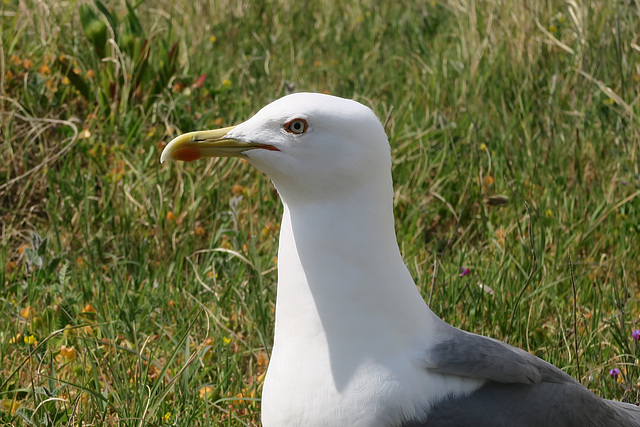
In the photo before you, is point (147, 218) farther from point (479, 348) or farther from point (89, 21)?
point (479, 348)

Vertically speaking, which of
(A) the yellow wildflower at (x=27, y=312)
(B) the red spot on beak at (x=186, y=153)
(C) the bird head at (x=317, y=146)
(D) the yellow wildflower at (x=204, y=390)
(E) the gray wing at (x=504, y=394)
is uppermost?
(C) the bird head at (x=317, y=146)

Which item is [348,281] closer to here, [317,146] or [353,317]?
[353,317]

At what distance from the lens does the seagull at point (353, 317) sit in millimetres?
2084

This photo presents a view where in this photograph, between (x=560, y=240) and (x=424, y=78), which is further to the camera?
(x=424, y=78)

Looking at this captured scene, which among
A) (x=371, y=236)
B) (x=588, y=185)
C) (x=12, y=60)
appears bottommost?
(x=588, y=185)

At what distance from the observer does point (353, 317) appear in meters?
2.14

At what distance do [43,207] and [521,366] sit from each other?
2596 millimetres

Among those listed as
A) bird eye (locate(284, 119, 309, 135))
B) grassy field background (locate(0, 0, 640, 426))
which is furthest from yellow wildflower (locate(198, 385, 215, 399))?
Answer: bird eye (locate(284, 119, 309, 135))

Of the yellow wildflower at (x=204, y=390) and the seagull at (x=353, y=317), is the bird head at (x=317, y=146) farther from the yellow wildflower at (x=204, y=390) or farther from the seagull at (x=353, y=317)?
the yellow wildflower at (x=204, y=390)

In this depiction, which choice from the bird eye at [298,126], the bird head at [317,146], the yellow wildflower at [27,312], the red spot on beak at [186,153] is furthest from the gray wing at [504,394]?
the yellow wildflower at [27,312]

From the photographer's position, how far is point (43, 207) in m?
4.08

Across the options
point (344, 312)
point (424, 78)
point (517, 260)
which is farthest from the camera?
point (424, 78)

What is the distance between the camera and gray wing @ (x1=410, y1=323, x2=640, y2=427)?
2090 mm

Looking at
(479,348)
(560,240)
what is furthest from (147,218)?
(479,348)
